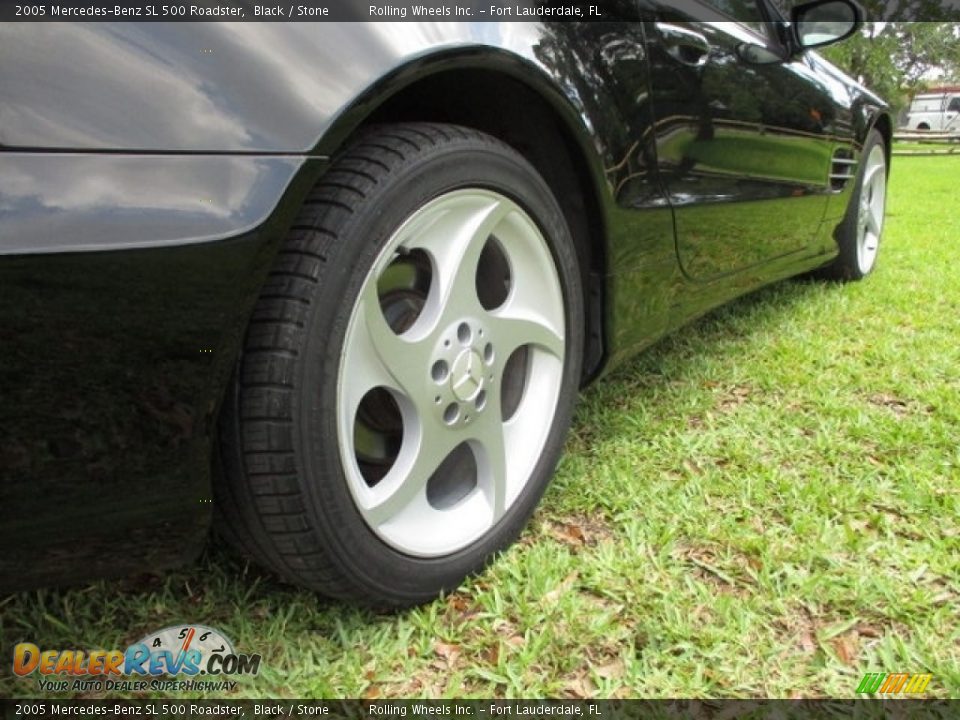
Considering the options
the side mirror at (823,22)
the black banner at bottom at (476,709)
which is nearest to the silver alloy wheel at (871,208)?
the side mirror at (823,22)

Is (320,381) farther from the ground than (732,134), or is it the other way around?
(732,134)

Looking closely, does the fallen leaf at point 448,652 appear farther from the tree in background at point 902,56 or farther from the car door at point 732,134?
the tree in background at point 902,56

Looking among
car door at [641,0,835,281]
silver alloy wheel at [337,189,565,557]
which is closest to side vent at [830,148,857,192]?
car door at [641,0,835,281]

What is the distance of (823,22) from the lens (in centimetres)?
266

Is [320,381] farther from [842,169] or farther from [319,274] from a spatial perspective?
[842,169]

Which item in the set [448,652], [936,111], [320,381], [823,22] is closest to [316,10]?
[320,381]

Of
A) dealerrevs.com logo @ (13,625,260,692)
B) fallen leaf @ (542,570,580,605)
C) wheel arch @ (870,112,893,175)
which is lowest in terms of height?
dealerrevs.com logo @ (13,625,260,692)

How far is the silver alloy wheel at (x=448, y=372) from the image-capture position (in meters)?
1.27

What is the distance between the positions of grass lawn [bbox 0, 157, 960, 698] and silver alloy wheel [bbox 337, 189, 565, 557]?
167 mm

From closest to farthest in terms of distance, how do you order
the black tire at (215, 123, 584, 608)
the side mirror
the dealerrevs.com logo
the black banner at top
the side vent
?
the black banner at top → the black tire at (215, 123, 584, 608) → the dealerrevs.com logo → the side mirror → the side vent

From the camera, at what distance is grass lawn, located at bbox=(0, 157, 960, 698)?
1.27 metres

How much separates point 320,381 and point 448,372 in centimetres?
28

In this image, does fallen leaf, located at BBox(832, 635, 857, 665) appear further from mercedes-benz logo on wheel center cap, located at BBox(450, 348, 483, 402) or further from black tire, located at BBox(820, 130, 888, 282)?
black tire, located at BBox(820, 130, 888, 282)

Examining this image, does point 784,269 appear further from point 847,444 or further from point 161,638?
point 161,638
